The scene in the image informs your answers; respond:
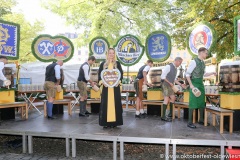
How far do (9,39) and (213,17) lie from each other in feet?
29.1

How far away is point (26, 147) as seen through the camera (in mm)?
5148

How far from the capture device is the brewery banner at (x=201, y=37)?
5.98 metres

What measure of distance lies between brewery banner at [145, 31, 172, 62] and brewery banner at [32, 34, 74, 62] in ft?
8.29

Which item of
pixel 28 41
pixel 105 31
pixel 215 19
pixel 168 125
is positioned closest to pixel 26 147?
pixel 168 125

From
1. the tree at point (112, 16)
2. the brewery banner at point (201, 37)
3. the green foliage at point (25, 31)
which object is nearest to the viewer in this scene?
the brewery banner at point (201, 37)

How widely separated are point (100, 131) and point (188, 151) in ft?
6.11

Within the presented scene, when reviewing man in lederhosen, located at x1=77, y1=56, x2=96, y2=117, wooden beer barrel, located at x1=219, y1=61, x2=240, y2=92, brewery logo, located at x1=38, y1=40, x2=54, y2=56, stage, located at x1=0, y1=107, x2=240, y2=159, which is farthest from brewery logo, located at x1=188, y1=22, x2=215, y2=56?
brewery logo, located at x1=38, y1=40, x2=54, y2=56

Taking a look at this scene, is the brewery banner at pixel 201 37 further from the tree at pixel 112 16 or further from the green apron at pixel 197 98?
the tree at pixel 112 16

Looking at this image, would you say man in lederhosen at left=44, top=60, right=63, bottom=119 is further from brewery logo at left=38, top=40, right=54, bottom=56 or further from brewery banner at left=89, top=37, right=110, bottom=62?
brewery banner at left=89, top=37, right=110, bottom=62

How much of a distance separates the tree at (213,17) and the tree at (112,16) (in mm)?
814

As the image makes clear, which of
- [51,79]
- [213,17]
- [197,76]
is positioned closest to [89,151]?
[51,79]

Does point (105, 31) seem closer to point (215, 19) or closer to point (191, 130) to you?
point (215, 19)

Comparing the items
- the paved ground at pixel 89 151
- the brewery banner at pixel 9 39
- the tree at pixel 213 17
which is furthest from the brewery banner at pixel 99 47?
the tree at pixel 213 17

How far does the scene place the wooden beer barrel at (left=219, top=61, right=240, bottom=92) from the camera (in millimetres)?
4891
